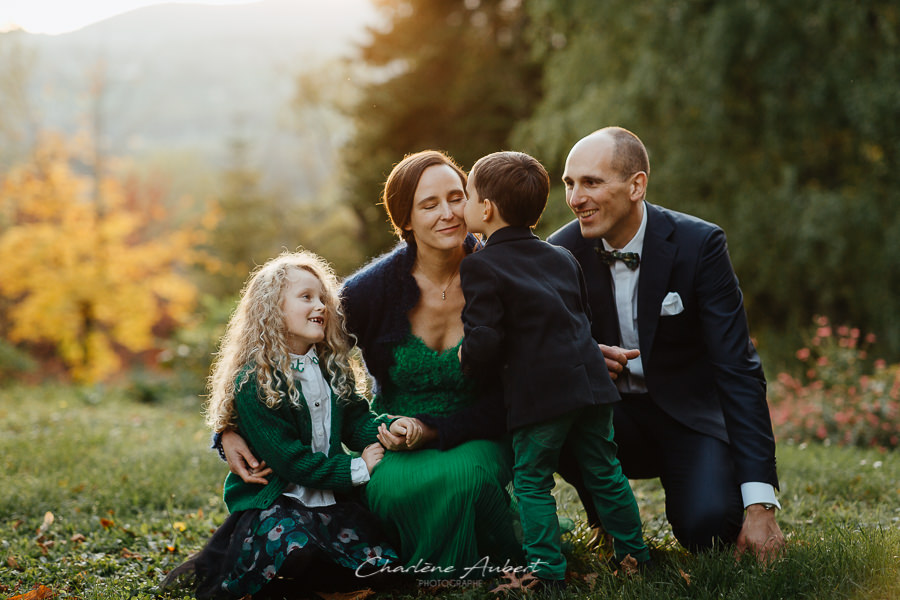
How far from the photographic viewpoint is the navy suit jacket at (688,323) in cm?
323

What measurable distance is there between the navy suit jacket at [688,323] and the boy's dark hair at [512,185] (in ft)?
2.26

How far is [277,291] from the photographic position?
327 centimetres

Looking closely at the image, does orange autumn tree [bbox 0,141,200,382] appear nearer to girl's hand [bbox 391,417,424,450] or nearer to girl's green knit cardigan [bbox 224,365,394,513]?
girl's green knit cardigan [bbox 224,365,394,513]

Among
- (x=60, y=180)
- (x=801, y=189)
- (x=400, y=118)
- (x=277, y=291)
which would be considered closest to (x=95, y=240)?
(x=60, y=180)

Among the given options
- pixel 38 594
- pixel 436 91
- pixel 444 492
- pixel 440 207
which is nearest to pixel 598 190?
pixel 440 207

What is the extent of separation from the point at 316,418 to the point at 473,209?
1121mm

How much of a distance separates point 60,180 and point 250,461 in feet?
50.5

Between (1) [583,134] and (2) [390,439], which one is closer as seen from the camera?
(2) [390,439]

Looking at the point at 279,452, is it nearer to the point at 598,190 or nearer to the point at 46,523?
the point at 598,190

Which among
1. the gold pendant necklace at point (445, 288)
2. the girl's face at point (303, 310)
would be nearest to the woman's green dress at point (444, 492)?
the gold pendant necklace at point (445, 288)

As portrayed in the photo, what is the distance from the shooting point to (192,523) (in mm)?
4176

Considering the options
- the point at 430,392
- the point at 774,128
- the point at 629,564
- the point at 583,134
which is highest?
the point at 583,134

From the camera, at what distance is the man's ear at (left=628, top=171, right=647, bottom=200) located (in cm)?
341

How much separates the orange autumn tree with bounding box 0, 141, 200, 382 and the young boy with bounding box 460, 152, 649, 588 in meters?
13.3
